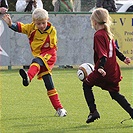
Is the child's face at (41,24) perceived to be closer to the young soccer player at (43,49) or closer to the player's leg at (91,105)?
the young soccer player at (43,49)

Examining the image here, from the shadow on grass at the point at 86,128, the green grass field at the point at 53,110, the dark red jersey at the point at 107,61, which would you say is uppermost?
the dark red jersey at the point at 107,61

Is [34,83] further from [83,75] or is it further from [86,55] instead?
[83,75]

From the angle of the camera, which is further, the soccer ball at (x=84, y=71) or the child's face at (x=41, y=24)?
the child's face at (x=41, y=24)

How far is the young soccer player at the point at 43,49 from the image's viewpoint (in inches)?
352

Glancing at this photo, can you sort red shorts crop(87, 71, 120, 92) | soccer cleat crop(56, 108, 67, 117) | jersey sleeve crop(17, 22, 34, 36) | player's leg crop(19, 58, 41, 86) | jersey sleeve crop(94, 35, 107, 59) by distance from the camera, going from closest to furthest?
1. jersey sleeve crop(94, 35, 107, 59)
2. red shorts crop(87, 71, 120, 92)
3. player's leg crop(19, 58, 41, 86)
4. soccer cleat crop(56, 108, 67, 117)
5. jersey sleeve crop(17, 22, 34, 36)

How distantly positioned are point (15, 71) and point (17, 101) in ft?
16.7

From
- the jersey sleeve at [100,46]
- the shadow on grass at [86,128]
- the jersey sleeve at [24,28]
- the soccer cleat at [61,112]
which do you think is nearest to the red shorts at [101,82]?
the jersey sleeve at [100,46]

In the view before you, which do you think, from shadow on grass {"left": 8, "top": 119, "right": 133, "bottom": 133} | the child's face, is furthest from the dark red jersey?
the child's face

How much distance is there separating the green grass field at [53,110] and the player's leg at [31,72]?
1.70 feet

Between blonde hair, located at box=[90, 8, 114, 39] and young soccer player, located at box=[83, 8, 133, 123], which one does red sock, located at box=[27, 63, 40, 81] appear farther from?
blonde hair, located at box=[90, 8, 114, 39]

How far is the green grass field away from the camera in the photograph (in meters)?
8.05

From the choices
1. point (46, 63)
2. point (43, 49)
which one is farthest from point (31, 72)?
point (43, 49)

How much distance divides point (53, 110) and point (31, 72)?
1006 mm

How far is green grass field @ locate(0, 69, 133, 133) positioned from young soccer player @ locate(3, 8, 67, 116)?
1.00ft
